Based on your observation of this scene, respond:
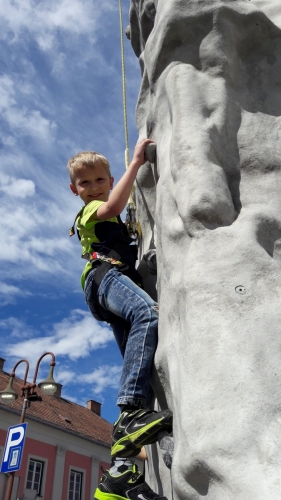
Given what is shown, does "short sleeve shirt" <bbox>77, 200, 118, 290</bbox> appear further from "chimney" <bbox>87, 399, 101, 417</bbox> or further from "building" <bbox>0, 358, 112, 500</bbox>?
"chimney" <bbox>87, 399, 101, 417</bbox>

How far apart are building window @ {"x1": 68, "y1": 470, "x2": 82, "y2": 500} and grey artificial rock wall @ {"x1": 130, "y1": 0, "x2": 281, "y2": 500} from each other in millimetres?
22530

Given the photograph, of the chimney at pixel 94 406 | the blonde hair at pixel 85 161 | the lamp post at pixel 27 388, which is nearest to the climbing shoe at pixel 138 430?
the blonde hair at pixel 85 161

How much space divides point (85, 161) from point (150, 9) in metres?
1.22

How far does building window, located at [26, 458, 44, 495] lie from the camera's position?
A: 21.4 m

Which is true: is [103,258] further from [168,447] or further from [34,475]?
[34,475]

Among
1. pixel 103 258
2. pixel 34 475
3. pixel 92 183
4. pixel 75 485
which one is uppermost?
pixel 75 485

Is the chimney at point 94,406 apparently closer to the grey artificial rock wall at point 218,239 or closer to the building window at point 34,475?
the building window at point 34,475

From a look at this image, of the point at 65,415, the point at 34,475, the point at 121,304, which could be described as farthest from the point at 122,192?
the point at 65,415

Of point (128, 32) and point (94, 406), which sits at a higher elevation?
point (94, 406)

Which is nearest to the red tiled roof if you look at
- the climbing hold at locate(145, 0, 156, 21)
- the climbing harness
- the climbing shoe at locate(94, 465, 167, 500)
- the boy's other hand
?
the climbing harness

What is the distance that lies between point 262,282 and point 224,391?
458 mm

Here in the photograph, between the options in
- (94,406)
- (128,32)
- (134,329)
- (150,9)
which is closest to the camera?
(134,329)

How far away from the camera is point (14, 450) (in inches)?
413

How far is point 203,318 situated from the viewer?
6.76ft
